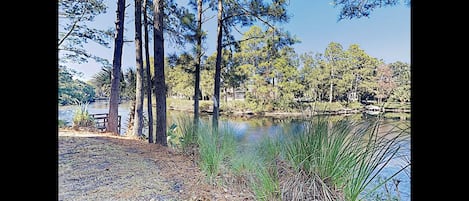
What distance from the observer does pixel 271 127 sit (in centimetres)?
212

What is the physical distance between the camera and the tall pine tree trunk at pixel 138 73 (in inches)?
159

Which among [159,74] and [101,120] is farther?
[101,120]

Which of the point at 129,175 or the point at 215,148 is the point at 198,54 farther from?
the point at 129,175

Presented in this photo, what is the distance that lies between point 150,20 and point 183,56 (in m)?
0.78

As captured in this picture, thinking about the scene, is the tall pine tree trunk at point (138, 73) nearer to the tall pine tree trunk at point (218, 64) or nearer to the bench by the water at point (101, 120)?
the bench by the water at point (101, 120)

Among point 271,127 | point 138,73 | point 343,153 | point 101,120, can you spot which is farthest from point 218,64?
point 343,153

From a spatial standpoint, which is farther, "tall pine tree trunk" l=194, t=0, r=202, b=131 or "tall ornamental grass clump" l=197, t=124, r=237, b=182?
"tall pine tree trunk" l=194, t=0, r=202, b=131

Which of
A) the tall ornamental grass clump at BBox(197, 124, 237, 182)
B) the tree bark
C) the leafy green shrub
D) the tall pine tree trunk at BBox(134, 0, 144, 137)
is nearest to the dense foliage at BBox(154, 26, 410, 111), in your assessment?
the tree bark

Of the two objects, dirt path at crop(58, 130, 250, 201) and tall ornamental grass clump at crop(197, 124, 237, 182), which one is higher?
tall ornamental grass clump at crop(197, 124, 237, 182)

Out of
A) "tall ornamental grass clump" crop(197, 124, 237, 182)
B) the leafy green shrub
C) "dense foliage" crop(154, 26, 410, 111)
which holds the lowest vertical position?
"tall ornamental grass clump" crop(197, 124, 237, 182)

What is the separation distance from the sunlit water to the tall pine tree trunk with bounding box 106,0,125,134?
0.16m

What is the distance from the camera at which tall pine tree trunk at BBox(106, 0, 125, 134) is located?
12.2ft

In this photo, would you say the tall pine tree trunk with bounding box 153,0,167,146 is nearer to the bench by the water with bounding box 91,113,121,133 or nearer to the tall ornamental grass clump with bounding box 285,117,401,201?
the bench by the water with bounding box 91,113,121,133

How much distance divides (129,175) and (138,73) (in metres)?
2.41
